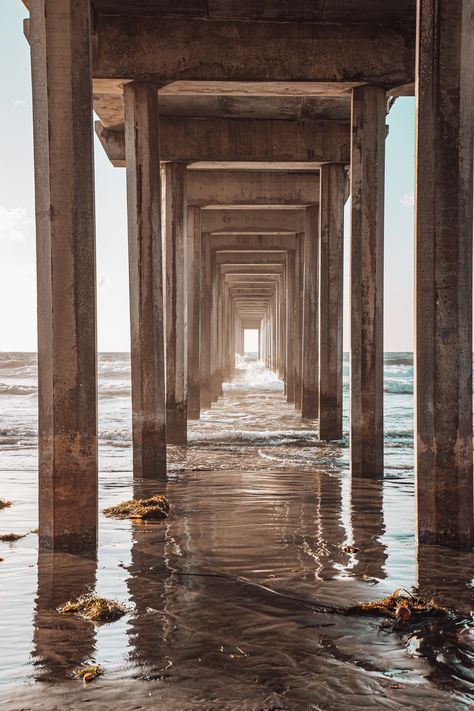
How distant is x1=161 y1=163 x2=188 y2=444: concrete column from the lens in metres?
11.4

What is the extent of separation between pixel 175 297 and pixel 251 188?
391cm

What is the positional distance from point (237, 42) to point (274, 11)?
1.71 feet

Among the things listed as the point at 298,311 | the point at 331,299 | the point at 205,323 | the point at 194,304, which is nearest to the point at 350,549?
the point at 331,299

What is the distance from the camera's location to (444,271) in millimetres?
5125

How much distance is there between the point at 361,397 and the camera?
8.33m

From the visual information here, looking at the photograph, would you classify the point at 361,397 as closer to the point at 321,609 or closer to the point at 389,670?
the point at 321,609

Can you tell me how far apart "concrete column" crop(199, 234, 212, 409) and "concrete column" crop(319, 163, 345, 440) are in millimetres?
6809

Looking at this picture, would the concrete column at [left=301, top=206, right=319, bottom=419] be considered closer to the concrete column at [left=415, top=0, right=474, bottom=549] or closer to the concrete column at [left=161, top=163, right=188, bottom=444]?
the concrete column at [left=161, top=163, right=188, bottom=444]

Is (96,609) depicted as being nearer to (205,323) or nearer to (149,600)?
(149,600)

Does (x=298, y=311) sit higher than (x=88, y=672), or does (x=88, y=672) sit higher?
(x=298, y=311)

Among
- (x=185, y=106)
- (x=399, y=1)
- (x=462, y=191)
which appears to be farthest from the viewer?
(x=185, y=106)

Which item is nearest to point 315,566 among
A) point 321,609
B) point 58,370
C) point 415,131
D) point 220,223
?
point 321,609

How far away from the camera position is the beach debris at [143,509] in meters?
6.30

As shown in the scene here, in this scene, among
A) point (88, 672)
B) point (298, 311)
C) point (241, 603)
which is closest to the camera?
point (88, 672)
